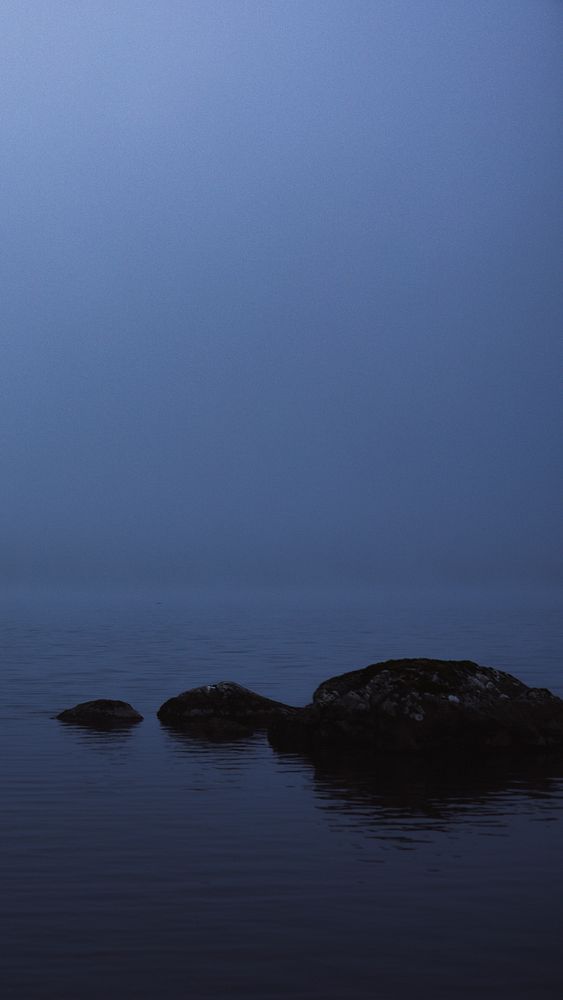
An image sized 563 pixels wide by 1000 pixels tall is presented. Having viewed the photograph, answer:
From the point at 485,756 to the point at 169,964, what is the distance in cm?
1624

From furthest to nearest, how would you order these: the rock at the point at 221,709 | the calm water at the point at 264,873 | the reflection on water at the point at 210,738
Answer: the rock at the point at 221,709, the reflection on water at the point at 210,738, the calm water at the point at 264,873

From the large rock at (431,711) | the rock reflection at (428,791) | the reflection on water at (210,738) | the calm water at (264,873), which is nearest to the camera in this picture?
the calm water at (264,873)

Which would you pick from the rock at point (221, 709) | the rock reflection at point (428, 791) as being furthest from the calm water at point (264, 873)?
the rock at point (221, 709)

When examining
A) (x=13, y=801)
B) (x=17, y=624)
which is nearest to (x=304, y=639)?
(x=17, y=624)

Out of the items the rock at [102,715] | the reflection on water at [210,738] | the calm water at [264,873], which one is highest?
the rock at [102,715]

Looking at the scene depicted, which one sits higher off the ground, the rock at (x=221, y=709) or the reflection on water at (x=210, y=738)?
the rock at (x=221, y=709)

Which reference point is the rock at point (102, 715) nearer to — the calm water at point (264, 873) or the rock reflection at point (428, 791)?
the calm water at point (264, 873)

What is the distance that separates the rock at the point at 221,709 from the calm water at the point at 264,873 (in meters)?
1.03

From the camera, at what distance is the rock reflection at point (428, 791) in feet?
63.6

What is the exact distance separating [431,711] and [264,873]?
11.8 m

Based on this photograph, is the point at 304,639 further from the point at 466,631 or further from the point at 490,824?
the point at 490,824

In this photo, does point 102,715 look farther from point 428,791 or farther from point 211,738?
point 428,791

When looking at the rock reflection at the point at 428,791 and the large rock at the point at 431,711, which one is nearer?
the rock reflection at the point at 428,791

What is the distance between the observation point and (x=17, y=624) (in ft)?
342
